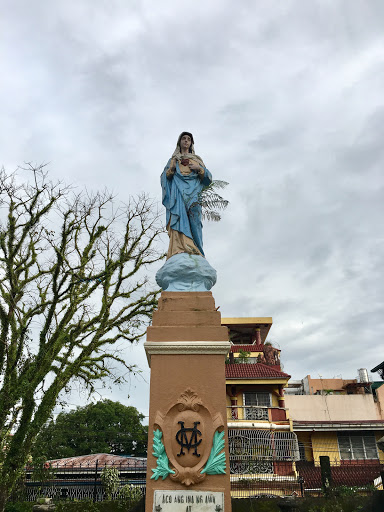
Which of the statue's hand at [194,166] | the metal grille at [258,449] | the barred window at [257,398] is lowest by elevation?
the metal grille at [258,449]

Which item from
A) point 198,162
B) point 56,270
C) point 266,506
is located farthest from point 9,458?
point 198,162

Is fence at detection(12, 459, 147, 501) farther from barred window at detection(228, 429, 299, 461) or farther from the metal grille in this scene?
barred window at detection(228, 429, 299, 461)

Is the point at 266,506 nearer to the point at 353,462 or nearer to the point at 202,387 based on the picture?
the point at 202,387

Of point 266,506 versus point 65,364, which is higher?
point 65,364

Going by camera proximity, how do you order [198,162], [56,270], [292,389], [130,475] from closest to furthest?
[198,162]
[56,270]
[130,475]
[292,389]

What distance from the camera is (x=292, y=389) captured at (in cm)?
2698

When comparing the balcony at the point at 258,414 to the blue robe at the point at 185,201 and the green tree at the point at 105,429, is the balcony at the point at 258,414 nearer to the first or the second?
the blue robe at the point at 185,201

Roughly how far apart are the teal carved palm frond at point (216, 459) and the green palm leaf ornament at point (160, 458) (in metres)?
0.43

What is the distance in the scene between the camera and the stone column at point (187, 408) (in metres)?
4.69

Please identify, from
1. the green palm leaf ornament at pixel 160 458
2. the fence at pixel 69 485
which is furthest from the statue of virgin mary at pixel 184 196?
the fence at pixel 69 485

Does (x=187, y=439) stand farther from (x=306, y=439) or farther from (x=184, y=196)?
(x=306, y=439)

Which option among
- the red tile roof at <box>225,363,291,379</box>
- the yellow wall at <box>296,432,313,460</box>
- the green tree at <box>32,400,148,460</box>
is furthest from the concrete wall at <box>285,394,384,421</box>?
the green tree at <box>32,400,148,460</box>

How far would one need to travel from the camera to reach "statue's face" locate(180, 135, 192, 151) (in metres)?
7.30

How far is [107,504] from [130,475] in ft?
31.9
